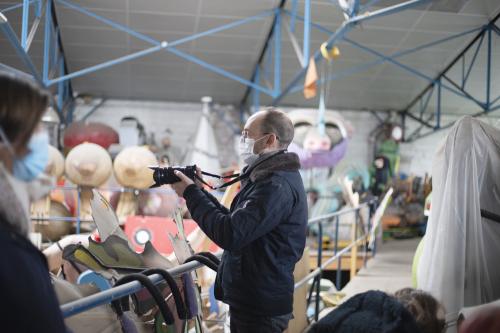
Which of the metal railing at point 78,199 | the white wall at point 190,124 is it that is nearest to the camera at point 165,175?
the metal railing at point 78,199

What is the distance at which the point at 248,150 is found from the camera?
224 centimetres

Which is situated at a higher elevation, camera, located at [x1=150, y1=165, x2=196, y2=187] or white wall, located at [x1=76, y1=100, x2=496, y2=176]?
white wall, located at [x1=76, y1=100, x2=496, y2=176]

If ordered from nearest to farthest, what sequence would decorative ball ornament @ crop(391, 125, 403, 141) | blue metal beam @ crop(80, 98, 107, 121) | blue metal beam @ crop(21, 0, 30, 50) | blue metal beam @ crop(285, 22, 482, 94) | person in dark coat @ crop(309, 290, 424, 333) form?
person in dark coat @ crop(309, 290, 424, 333)
blue metal beam @ crop(21, 0, 30, 50)
blue metal beam @ crop(285, 22, 482, 94)
blue metal beam @ crop(80, 98, 107, 121)
decorative ball ornament @ crop(391, 125, 403, 141)

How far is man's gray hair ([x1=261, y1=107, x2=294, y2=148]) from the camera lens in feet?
7.18

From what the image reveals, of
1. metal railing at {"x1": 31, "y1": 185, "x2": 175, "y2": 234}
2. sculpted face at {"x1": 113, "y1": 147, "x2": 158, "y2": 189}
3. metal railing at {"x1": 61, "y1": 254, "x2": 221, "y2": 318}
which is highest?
sculpted face at {"x1": 113, "y1": 147, "x2": 158, "y2": 189}

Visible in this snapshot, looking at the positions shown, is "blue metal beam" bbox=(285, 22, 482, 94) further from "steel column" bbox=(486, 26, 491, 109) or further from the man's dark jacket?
the man's dark jacket

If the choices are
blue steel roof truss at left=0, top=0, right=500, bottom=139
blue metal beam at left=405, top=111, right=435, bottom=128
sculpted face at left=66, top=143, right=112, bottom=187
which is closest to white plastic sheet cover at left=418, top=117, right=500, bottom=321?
blue steel roof truss at left=0, top=0, right=500, bottom=139

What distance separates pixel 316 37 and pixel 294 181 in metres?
8.34

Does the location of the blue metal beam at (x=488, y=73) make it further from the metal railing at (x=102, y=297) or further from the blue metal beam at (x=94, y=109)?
the blue metal beam at (x=94, y=109)

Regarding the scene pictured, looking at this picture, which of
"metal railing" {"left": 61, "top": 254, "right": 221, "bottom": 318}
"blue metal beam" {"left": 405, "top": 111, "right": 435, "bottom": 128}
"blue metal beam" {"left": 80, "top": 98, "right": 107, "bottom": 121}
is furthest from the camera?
"blue metal beam" {"left": 405, "top": 111, "right": 435, "bottom": 128}

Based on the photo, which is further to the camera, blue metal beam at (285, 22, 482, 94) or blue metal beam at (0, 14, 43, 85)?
blue metal beam at (285, 22, 482, 94)

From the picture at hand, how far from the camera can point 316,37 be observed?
10.0m

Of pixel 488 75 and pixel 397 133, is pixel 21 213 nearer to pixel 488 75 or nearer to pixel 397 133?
pixel 488 75

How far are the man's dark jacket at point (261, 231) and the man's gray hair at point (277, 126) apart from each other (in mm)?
96
